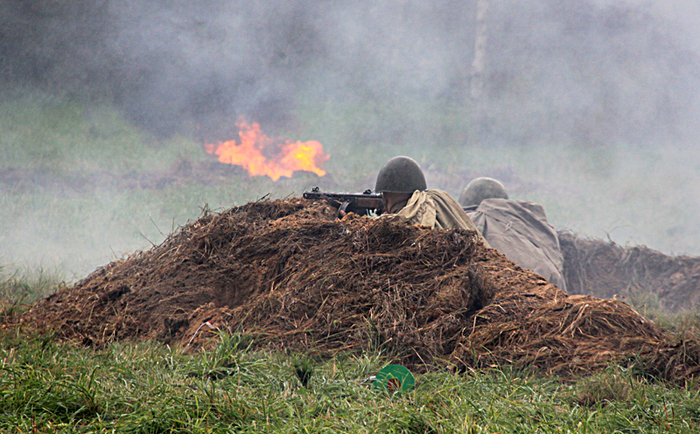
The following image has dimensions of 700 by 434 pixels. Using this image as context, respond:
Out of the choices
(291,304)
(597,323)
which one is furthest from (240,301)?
(597,323)

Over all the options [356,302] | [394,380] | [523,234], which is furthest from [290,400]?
[523,234]

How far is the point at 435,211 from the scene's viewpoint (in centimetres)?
667

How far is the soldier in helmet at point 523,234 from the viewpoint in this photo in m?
9.27

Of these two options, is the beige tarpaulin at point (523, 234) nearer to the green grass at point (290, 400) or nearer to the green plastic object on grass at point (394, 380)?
the green grass at point (290, 400)

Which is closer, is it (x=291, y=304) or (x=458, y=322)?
(x=458, y=322)

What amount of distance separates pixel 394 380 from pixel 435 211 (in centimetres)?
417

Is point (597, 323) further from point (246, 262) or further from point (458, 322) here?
point (246, 262)

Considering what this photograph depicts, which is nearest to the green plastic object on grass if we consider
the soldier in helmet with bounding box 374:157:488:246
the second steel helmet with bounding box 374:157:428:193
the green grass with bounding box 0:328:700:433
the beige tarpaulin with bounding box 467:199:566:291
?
the green grass with bounding box 0:328:700:433

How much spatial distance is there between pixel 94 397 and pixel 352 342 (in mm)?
1897

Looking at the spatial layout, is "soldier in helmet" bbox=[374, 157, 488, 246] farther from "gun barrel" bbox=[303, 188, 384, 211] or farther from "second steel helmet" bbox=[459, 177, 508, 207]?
"second steel helmet" bbox=[459, 177, 508, 207]

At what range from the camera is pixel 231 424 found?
2.13m

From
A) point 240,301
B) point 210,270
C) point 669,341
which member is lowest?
point 669,341

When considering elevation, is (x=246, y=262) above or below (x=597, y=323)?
above

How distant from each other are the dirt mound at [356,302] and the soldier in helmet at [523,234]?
4.74m
